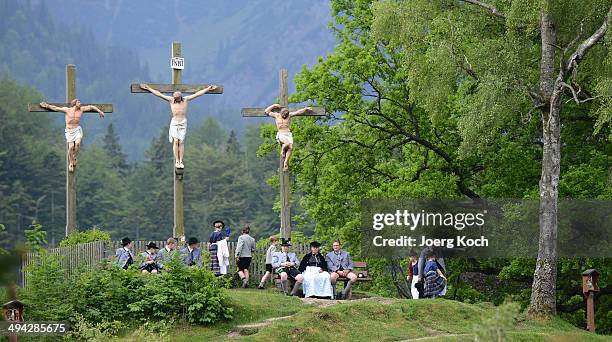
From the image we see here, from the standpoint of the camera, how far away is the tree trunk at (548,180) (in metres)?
24.3

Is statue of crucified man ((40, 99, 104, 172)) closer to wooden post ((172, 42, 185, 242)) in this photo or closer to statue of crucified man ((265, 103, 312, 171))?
wooden post ((172, 42, 185, 242))

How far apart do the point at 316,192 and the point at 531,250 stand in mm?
8651

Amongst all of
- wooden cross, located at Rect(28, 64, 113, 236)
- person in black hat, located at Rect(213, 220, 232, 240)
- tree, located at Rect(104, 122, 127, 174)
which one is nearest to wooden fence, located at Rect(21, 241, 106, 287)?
wooden cross, located at Rect(28, 64, 113, 236)

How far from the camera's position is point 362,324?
20641 mm

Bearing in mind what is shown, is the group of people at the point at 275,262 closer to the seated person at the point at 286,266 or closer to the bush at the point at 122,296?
the seated person at the point at 286,266

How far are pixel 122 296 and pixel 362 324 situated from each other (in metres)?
4.43

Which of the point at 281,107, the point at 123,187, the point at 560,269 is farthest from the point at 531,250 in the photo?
the point at 123,187

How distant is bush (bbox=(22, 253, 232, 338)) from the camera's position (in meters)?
20.3

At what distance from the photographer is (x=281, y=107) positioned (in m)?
26.8

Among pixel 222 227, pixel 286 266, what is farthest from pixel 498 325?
pixel 222 227

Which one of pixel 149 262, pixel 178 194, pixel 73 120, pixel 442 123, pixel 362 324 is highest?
pixel 442 123

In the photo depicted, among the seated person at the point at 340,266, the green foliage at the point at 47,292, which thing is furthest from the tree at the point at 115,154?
the green foliage at the point at 47,292

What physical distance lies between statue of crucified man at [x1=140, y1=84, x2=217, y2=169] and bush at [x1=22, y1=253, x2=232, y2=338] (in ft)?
18.2

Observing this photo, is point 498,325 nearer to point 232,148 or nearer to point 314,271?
point 314,271
